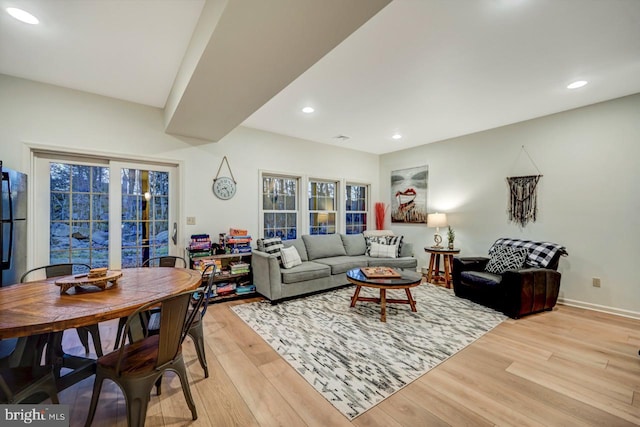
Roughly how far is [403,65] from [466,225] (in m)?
3.36

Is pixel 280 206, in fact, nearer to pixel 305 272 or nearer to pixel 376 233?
pixel 305 272

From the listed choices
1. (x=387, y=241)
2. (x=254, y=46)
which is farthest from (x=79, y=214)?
(x=387, y=241)

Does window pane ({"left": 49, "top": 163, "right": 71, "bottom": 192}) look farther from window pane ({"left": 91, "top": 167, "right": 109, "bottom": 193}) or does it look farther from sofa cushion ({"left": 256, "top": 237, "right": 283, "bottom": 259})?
sofa cushion ({"left": 256, "top": 237, "right": 283, "bottom": 259})

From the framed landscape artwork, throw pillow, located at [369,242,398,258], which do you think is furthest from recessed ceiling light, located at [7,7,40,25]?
the framed landscape artwork

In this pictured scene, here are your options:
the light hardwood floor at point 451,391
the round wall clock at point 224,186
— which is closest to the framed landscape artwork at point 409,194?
the light hardwood floor at point 451,391

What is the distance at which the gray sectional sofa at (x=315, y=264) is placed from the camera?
11.9 feet

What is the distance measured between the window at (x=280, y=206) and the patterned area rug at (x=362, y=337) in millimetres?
1484

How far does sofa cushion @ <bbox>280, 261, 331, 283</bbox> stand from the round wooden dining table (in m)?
1.61

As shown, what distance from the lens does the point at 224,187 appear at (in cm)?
412

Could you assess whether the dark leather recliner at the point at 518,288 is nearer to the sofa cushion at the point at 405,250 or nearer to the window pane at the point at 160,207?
the sofa cushion at the point at 405,250

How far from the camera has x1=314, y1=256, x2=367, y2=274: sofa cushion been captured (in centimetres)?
418

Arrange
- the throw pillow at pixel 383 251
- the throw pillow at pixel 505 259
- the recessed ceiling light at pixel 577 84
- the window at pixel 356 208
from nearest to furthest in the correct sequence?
the recessed ceiling light at pixel 577 84 < the throw pillow at pixel 505 259 < the throw pillow at pixel 383 251 < the window at pixel 356 208

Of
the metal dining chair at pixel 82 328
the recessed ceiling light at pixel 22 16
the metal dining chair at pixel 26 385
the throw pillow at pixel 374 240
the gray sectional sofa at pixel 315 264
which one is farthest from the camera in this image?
the throw pillow at pixel 374 240

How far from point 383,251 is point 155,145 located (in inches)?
159
